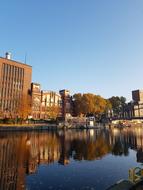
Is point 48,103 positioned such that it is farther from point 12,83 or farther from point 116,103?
point 116,103

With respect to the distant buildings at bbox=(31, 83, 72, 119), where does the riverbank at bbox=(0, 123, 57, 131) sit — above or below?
below

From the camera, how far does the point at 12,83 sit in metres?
105

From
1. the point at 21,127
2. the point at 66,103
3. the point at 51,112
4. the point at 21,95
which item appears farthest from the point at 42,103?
the point at 21,127

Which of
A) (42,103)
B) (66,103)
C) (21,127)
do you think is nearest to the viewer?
(21,127)

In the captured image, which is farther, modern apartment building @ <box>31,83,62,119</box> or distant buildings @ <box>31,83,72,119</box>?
distant buildings @ <box>31,83,72,119</box>

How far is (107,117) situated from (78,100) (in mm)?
33655

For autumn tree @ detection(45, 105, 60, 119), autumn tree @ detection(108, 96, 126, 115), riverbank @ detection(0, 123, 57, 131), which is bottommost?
riverbank @ detection(0, 123, 57, 131)

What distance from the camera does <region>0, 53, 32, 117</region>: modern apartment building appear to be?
99019 millimetres

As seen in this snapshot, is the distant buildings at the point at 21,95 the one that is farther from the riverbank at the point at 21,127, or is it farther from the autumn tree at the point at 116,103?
the autumn tree at the point at 116,103

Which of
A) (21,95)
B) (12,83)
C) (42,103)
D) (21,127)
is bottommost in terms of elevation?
(21,127)

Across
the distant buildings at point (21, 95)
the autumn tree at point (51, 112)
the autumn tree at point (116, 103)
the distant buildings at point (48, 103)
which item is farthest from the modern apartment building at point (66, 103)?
the autumn tree at point (116, 103)

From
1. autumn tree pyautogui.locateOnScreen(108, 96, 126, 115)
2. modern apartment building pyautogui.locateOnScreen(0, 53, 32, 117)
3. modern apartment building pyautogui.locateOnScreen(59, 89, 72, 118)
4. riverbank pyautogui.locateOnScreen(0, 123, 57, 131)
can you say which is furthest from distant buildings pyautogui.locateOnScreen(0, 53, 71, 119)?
autumn tree pyautogui.locateOnScreen(108, 96, 126, 115)

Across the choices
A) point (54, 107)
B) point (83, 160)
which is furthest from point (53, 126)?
point (83, 160)

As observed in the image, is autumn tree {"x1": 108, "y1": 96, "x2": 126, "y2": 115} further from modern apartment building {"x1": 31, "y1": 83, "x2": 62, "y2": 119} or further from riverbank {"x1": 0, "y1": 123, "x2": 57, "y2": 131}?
riverbank {"x1": 0, "y1": 123, "x2": 57, "y2": 131}
